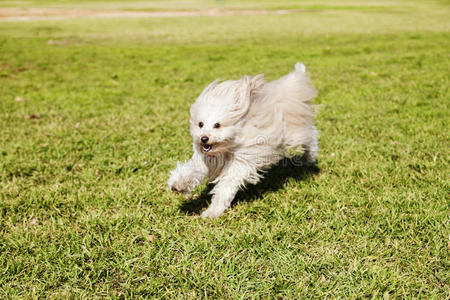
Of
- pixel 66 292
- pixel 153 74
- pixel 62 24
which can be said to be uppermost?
pixel 62 24

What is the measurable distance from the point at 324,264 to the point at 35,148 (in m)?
4.76

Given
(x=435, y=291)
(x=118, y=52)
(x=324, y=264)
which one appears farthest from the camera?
(x=118, y=52)

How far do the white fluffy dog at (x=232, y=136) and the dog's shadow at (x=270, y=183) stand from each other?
0.28m

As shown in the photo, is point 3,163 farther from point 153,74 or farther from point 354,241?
point 153,74

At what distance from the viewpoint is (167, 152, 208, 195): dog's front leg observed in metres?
3.98

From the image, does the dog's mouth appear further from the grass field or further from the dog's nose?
the grass field

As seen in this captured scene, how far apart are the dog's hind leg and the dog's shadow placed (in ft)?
0.32

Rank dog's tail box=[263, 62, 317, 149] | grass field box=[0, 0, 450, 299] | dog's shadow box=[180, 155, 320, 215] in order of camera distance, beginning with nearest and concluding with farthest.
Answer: grass field box=[0, 0, 450, 299] < dog's shadow box=[180, 155, 320, 215] < dog's tail box=[263, 62, 317, 149]

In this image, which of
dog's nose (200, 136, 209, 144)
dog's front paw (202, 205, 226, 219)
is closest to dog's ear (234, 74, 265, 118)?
dog's nose (200, 136, 209, 144)

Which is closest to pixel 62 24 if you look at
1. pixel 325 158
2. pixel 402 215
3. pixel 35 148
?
pixel 35 148

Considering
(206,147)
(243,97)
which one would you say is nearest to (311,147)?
(243,97)

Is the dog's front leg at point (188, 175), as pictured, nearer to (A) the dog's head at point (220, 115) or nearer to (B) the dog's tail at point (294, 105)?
(A) the dog's head at point (220, 115)

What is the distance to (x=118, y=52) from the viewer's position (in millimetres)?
15523

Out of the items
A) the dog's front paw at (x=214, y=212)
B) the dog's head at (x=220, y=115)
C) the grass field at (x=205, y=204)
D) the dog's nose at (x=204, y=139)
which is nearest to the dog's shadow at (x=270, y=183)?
the grass field at (x=205, y=204)
